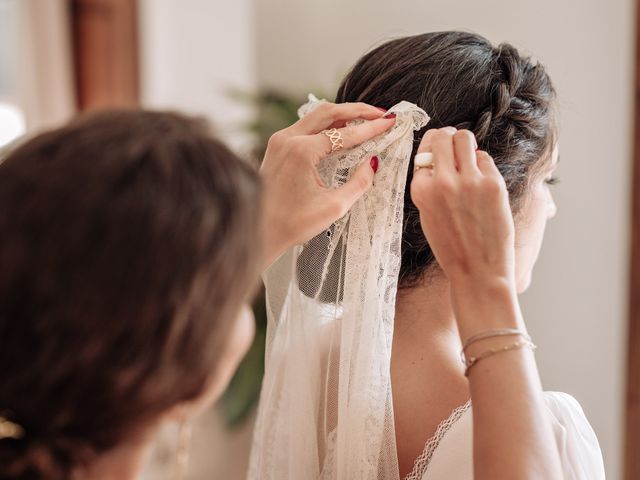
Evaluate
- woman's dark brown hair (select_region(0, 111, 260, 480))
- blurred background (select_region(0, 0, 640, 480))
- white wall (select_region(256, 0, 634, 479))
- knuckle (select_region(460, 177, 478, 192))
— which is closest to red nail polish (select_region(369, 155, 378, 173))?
knuckle (select_region(460, 177, 478, 192))

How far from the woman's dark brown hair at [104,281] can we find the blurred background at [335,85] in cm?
84

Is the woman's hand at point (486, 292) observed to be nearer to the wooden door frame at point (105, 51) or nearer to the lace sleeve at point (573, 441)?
the lace sleeve at point (573, 441)

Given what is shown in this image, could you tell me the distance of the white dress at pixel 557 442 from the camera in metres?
1.04

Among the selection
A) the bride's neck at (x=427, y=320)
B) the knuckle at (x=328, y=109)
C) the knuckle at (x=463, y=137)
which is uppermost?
the knuckle at (x=463, y=137)

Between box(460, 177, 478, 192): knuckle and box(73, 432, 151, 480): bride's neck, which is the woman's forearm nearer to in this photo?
box(460, 177, 478, 192): knuckle

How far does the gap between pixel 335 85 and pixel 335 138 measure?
1.70m

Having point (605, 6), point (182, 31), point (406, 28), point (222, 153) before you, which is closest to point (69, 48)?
point (182, 31)

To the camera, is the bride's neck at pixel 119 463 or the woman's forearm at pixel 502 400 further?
the woman's forearm at pixel 502 400

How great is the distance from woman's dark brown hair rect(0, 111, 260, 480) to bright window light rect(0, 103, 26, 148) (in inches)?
114

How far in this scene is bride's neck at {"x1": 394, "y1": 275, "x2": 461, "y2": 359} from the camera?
3.85ft

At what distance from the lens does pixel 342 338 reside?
1.15 meters

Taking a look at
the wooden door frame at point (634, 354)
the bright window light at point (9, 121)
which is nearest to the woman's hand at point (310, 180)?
the wooden door frame at point (634, 354)

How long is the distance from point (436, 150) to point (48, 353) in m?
0.56

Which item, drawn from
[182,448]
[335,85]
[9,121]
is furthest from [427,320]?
[9,121]
